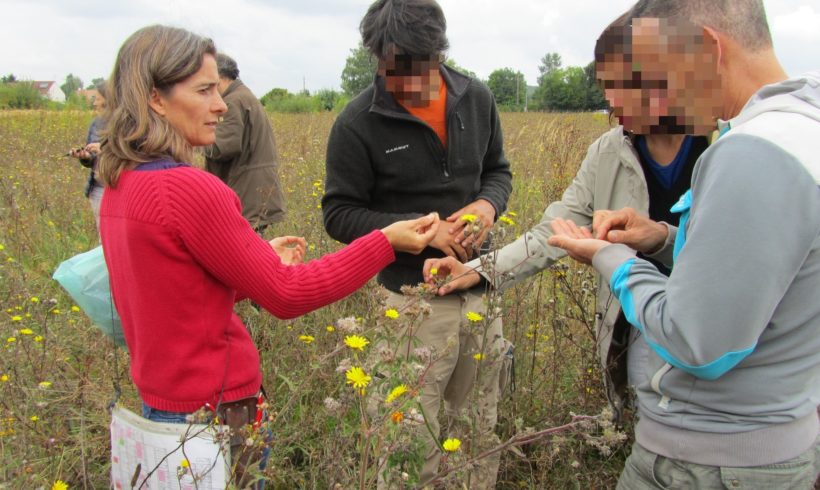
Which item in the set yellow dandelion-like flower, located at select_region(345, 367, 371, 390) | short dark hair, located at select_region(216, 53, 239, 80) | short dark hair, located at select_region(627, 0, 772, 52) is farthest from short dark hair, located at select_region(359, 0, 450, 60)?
short dark hair, located at select_region(216, 53, 239, 80)

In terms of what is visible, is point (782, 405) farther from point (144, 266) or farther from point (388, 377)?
point (144, 266)

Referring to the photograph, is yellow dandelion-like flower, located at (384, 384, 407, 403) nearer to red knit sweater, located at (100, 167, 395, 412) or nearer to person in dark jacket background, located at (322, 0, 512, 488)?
red knit sweater, located at (100, 167, 395, 412)

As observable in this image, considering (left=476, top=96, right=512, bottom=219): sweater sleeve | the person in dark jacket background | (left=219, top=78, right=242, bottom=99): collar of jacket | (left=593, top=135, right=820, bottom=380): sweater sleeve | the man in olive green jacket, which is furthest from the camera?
(left=219, top=78, right=242, bottom=99): collar of jacket

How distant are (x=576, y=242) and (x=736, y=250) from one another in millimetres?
565

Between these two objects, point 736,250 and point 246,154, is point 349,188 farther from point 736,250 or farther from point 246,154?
point 246,154

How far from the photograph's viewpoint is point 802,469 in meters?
1.38

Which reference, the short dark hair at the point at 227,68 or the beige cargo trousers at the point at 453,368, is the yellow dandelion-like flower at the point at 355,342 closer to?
the beige cargo trousers at the point at 453,368

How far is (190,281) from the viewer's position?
155 centimetres

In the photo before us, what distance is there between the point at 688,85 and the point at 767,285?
497 mm

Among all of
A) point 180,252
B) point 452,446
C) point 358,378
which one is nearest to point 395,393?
point 358,378

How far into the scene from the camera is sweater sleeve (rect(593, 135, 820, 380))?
1080mm

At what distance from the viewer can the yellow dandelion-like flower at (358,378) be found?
1401 millimetres

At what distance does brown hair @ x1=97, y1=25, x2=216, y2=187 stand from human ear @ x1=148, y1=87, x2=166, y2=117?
0.04 ft

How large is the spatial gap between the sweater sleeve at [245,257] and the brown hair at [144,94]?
15cm
